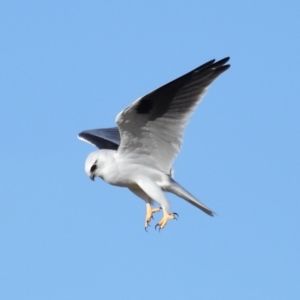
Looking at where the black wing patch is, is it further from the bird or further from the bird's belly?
the bird's belly

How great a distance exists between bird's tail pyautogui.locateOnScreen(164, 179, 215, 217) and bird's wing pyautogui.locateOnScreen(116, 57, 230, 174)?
25 cm

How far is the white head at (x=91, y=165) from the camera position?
45.1ft

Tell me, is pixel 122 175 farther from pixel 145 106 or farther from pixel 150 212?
pixel 145 106

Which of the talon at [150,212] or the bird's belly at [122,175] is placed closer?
the bird's belly at [122,175]

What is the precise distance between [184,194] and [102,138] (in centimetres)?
220

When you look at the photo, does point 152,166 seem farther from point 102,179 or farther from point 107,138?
point 107,138

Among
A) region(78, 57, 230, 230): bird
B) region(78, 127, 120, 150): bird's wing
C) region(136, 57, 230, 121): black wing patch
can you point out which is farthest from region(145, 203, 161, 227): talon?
region(78, 127, 120, 150): bird's wing

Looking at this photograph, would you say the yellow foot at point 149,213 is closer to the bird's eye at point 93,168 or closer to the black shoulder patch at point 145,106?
the bird's eye at point 93,168

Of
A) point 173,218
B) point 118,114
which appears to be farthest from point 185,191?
point 118,114

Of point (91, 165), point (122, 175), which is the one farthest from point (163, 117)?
point (91, 165)

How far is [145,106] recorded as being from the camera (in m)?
13.4

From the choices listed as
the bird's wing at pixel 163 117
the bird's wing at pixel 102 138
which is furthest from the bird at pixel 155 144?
the bird's wing at pixel 102 138

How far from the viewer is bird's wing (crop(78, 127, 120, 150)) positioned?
15.2 metres

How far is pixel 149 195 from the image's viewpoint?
13602mm
